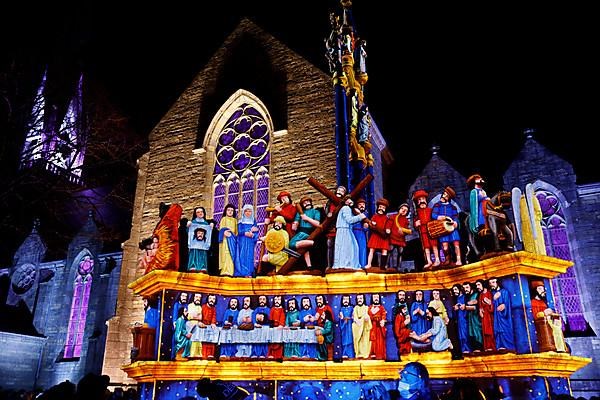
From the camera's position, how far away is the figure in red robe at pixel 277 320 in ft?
34.2

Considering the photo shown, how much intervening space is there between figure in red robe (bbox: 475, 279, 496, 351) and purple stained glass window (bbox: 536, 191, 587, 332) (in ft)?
20.6

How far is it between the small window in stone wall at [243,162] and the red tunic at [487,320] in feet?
28.3

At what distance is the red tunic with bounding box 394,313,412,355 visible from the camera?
10.1 meters

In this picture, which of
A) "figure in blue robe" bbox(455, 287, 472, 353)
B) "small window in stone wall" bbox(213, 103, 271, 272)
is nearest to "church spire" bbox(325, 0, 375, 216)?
"figure in blue robe" bbox(455, 287, 472, 353)

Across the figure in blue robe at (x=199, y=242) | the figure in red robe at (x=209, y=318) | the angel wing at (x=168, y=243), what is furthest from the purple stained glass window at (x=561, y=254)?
the angel wing at (x=168, y=243)

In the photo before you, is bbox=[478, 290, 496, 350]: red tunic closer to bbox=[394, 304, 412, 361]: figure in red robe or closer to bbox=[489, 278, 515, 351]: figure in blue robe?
bbox=[489, 278, 515, 351]: figure in blue robe

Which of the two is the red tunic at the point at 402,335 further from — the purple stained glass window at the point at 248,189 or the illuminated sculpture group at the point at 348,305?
the purple stained glass window at the point at 248,189

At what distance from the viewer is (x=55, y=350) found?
20.7 m

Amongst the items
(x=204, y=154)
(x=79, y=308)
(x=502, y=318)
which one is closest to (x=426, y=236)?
(x=502, y=318)

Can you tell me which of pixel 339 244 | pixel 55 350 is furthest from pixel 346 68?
pixel 55 350

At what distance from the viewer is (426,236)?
10.7 metres

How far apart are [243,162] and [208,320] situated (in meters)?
8.33

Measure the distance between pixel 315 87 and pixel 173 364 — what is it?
10461mm

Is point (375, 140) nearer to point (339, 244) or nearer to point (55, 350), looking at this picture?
point (339, 244)
